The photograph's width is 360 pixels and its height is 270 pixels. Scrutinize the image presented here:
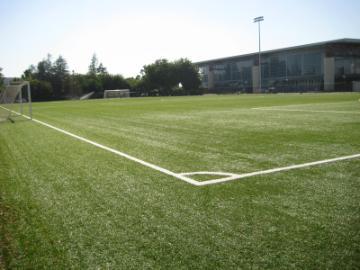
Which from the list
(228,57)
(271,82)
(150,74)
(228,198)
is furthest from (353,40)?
(228,198)

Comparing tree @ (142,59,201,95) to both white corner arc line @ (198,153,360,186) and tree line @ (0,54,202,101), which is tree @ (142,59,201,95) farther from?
white corner arc line @ (198,153,360,186)

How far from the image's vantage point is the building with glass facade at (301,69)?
235 ft

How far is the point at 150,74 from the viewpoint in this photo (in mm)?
104875

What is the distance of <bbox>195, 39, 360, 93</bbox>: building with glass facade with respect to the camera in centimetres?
7150

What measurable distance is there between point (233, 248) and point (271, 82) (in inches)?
3379

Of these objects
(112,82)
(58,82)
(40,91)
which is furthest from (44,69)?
(40,91)

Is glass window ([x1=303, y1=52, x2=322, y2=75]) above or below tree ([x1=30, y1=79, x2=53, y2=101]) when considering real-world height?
above

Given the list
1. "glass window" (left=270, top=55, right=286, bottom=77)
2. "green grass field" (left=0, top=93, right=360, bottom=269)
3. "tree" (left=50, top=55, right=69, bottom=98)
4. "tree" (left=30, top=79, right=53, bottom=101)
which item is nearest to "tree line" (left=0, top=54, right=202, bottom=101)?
"tree" (left=50, top=55, right=69, bottom=98)

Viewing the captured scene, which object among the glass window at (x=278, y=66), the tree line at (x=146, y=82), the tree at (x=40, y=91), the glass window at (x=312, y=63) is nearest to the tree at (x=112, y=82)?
the tree line at (x=146, y=82)

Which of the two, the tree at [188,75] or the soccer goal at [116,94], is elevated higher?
the tree at [188,75]

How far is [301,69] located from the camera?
77750 mm

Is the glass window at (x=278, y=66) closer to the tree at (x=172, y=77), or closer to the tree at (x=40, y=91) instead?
the tree at (x=172, y=77)

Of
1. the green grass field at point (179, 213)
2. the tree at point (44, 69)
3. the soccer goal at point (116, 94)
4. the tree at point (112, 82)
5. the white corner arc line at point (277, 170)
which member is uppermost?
the tree at point (44, 69)

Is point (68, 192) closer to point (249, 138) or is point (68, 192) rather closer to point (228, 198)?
point (228, 198)
